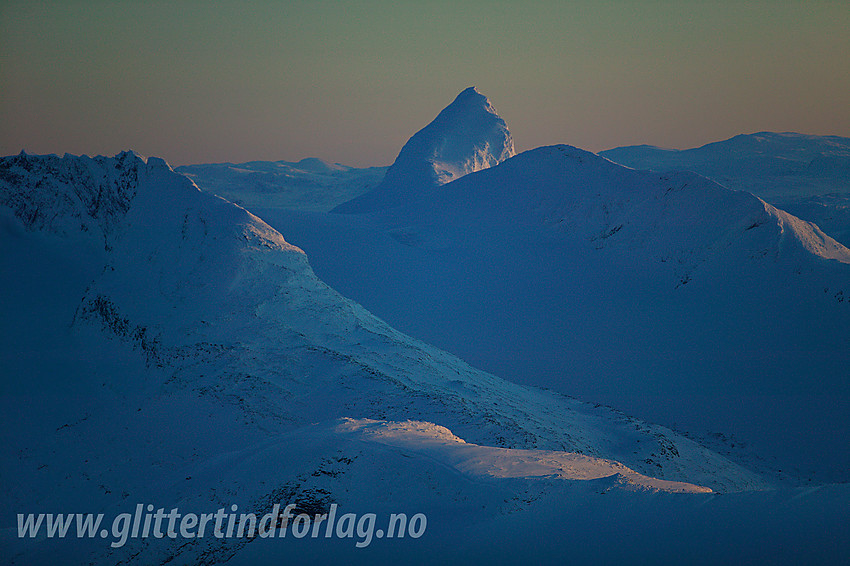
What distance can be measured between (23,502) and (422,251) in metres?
24.9

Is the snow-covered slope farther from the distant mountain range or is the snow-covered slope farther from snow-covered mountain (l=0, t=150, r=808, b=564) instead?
snow-covered mountain (l=0, t=150, r=808, b=564)

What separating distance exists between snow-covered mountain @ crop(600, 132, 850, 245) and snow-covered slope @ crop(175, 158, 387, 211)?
54.7 metres

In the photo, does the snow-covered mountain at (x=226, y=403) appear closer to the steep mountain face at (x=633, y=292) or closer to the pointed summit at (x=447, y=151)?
the steep mountain face at (x=633, y=292)

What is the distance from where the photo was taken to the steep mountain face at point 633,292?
1864 centimetres

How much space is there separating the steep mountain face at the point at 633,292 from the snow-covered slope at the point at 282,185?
159ft

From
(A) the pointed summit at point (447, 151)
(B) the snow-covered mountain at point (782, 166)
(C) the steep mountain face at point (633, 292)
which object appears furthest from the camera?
(A) the pointed summit at point (447, 151)

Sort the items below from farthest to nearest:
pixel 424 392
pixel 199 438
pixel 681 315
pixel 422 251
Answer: pixel 422 251 → pixel 681 315 → pixel 424 392 → pixel 199 438

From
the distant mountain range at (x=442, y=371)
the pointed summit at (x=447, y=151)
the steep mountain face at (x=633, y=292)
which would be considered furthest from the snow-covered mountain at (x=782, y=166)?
the pointed summit at (x=447, y=151)

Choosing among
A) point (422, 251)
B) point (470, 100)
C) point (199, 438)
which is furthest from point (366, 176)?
point (199, 438)

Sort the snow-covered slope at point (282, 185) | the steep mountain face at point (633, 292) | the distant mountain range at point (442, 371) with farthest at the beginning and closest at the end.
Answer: the snow-covered slope at point (282, 185) < the steep mountain face at point (633, 292) < the distant mountain range at point (442, 371)

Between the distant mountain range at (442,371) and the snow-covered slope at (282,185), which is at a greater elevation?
the snow-covered slope at (282,185)

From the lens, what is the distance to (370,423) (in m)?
11.0

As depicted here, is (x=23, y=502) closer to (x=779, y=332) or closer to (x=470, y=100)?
(x=779, y=332)

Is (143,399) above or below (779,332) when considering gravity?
below
